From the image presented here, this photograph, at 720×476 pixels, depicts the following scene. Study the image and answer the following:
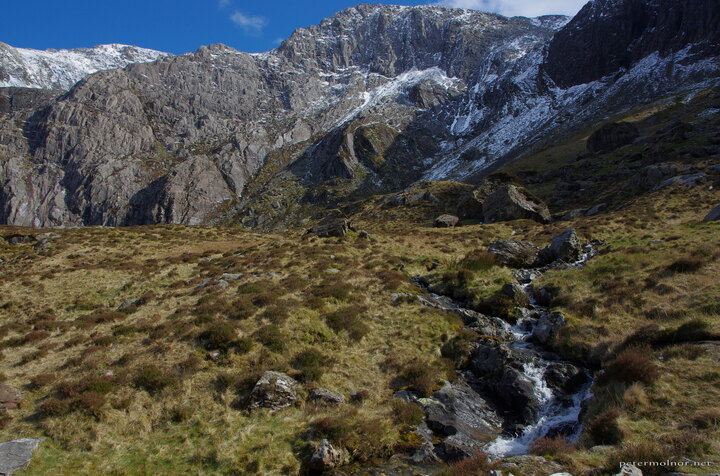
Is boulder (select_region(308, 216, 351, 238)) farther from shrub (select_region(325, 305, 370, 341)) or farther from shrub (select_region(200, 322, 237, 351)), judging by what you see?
shrub (select_region(200, 322, 237, 351))

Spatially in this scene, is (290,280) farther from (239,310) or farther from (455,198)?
(455,198)

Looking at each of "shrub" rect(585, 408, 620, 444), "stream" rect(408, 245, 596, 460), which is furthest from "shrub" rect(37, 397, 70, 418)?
"shrub" rect(585, 408, 620, 444)

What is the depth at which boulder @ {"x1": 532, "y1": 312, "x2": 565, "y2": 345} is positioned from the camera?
1983 cm

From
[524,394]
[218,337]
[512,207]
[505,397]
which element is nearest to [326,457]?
[505,397]

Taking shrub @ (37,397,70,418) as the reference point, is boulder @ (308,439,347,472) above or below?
below

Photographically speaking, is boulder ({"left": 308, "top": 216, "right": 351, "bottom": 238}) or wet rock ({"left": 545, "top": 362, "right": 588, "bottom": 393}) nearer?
wet rock ({"left": 545, "top": 362, "right": 588, "bottom": 393})

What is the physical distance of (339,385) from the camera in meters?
17.2

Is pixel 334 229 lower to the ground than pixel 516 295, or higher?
higher

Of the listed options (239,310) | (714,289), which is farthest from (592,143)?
(239,310)

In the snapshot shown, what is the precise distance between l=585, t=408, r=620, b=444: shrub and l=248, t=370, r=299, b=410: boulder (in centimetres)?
1077

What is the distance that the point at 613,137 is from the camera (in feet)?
370

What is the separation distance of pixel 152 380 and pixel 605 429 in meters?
16.9

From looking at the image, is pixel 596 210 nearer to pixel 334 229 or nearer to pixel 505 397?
pixel 334 229

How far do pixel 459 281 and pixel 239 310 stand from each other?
16224 mm
